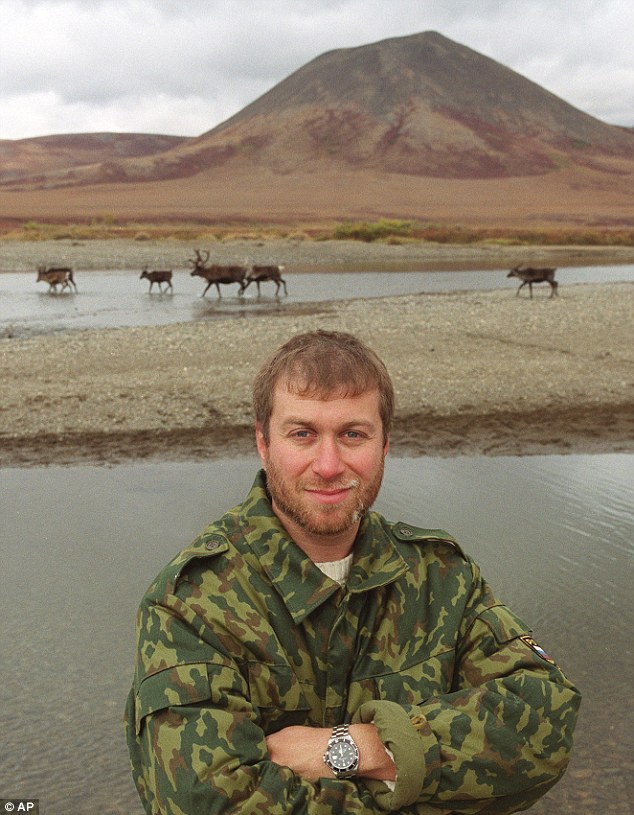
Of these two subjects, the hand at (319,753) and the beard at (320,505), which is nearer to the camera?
the hand at (319,753)

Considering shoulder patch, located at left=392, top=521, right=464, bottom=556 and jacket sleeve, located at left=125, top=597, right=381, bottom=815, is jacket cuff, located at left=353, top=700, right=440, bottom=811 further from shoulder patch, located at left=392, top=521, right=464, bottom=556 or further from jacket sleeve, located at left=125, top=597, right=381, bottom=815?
shoulder patch, located at left=392, top=521, right=464, bottom=556

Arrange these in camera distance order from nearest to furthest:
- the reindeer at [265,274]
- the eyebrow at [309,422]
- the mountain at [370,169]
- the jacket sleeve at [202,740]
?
the jacket sleeve at [202,740]
the eyebrow at [309,422]
the reindeer at [265,274]
the mountain at [370,169]

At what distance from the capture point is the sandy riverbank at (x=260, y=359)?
746cm

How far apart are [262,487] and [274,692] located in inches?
18.3

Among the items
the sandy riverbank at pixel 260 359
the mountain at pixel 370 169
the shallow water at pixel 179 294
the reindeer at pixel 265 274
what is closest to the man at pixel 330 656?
the sandy riverbank at pixel 260 359

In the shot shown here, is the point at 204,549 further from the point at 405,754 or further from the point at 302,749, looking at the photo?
the point at 405,754

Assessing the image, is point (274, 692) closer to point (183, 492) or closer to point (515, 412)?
point (183, 492)

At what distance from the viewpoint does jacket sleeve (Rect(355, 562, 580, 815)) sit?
5.71 feet

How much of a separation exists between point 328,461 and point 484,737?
65 centimetres

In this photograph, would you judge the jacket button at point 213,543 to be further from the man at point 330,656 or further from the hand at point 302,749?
the hand at point 302,749

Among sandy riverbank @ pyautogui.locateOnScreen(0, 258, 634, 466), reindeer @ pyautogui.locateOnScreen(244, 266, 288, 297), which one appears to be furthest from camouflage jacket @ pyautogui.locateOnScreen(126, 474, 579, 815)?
reindeer @ pyautogui.locateOnScreen(244, 266, 288, 297)

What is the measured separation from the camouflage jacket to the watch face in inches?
1.5

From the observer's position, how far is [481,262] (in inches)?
1638

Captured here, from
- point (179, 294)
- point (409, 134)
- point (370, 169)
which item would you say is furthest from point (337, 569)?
point (409, 134)
